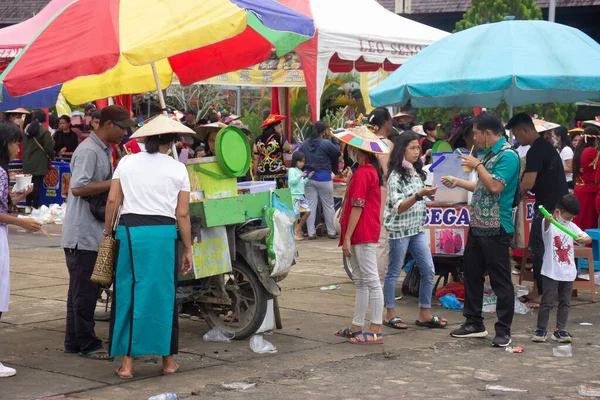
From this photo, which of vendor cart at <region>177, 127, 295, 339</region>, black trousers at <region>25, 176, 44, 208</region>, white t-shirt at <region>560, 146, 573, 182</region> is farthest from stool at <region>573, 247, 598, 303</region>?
black trousers at <region>25, 176, 44, 208</region>

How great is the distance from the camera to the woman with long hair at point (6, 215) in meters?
6.45

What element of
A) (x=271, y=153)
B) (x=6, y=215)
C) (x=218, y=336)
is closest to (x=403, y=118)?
(x=271, y=153)

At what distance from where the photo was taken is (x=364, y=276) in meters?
7.78

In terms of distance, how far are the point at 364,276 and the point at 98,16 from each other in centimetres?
295

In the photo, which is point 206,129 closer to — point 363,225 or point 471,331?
point 363,225

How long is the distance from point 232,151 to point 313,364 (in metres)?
1.85

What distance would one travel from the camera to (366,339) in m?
7.82

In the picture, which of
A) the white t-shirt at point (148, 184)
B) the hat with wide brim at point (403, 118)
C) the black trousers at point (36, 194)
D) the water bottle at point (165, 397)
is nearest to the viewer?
the water bottle at point (165, 397)

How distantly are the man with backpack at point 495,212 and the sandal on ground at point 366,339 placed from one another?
971 mm

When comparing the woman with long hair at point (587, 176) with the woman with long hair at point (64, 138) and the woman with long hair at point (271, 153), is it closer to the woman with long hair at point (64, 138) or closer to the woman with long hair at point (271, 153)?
the woman with long hair at point (271, 153)

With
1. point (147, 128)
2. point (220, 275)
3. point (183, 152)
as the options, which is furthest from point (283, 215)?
point (183, 152)

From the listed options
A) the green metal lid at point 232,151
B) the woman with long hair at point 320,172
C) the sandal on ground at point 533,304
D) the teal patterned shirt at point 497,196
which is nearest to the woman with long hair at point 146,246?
the green metal lid at point 232,151

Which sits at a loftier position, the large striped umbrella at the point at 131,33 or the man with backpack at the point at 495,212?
the large striped umbrella at the point at 131,33

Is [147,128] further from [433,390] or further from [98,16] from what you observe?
[433,390]
